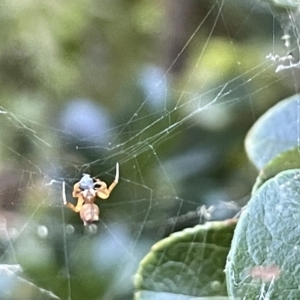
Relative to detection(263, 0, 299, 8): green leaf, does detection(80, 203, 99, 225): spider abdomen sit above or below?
below

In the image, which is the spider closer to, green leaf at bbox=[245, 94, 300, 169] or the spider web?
the spider web

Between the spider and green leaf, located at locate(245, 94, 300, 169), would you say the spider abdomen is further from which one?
green leaf, located at locate(245, 94, 300, 169)

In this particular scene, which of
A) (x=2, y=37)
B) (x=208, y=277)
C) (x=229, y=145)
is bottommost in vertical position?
(x=208, y=277)

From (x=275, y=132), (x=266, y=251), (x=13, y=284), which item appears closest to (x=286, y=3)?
(x=275, y=132)

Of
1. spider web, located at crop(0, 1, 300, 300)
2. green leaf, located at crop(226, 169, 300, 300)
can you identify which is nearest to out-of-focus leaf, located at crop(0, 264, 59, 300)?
spider web, located at crop(0, 1, 300, 300)

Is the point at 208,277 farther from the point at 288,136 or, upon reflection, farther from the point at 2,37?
the point at 2,37

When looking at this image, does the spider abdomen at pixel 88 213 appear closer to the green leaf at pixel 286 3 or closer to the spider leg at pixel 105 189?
the spider leg at pixel 105 189

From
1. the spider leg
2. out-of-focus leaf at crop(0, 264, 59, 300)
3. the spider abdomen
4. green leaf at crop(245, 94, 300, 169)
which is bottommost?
out-of-focus leaf at crop(0, 264, 59, 300)

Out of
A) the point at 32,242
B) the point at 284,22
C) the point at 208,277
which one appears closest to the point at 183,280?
the point at 208,277
